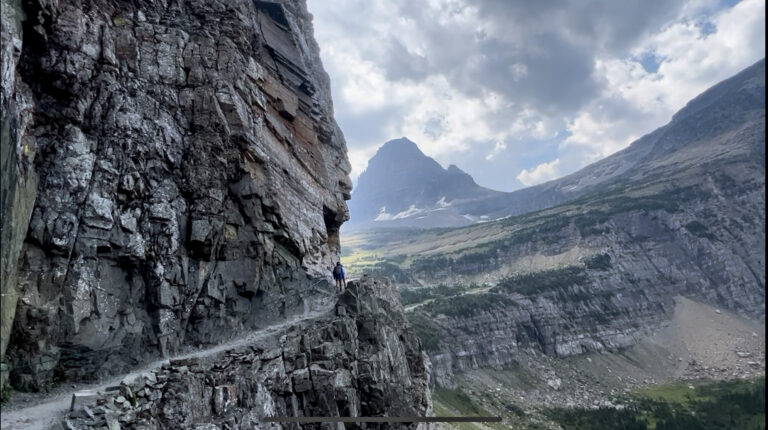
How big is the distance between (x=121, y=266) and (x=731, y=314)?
163m

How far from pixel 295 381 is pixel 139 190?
501 inches

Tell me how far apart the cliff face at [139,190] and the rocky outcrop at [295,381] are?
3.30m

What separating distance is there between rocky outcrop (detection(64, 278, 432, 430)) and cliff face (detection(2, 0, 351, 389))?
10.8 feet

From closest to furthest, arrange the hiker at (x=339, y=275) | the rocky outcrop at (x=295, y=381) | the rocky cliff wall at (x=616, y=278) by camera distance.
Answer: the rocky outcrop at (x=295, y=381) → the hiker at (x=339, y=275) → the rocky cliff wall at (x=616, y=278)

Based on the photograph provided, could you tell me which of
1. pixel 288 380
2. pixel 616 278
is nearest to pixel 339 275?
pixel 288 380

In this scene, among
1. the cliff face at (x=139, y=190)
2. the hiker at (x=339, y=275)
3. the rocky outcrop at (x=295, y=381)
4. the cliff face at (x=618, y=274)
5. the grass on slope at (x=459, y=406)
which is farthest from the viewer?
the cliff face at (x=618, y=274)

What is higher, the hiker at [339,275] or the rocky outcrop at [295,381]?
the hiker at [339,275]

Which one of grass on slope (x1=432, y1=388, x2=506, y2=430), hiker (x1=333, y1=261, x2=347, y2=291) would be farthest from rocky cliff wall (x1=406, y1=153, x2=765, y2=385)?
hiker (x1=333, y1=261, x2=347, y2=291)

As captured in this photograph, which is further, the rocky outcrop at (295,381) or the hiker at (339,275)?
the hiker at (339,275)

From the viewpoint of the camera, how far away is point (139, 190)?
21016 millimetres

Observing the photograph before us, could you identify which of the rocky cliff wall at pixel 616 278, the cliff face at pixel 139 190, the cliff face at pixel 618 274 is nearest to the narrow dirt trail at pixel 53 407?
the cliff face at pixel 139 190

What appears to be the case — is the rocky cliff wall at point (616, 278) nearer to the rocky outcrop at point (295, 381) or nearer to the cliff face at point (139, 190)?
the rocky outcrop at point (295, 381)

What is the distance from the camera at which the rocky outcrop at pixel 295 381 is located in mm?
15086

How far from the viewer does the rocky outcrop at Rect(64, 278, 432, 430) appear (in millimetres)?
15086
